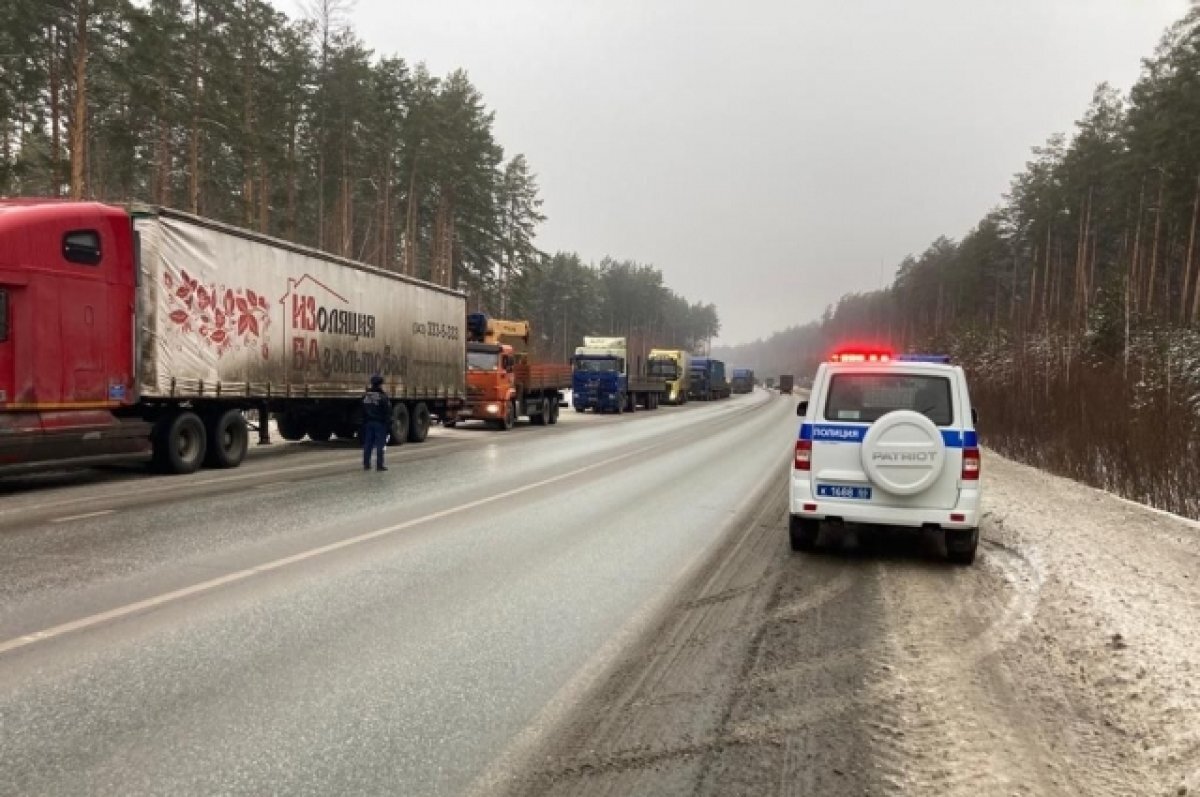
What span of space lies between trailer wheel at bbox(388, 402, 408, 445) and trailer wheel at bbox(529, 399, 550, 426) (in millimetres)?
9203

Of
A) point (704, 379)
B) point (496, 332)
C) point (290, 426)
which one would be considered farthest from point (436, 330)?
point (704, 379)

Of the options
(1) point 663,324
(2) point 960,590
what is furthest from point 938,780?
(1) point 663,324

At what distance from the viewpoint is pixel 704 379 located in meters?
64.5

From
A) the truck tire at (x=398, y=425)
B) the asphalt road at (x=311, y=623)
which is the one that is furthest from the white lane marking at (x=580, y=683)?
the truck tire at (x=398, y=425)

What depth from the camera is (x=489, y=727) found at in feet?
12.0

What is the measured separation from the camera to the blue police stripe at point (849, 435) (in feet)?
23.3

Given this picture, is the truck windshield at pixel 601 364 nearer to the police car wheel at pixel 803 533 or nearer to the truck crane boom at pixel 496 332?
the truck crane boom at pixel 496 332

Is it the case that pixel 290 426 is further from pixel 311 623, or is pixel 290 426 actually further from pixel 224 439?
pixel 311 623

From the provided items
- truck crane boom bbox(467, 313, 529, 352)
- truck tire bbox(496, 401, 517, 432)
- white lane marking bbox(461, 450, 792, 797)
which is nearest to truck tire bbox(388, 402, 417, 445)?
truck tire bbox(496, 401, 517, 432)

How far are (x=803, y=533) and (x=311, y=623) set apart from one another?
4.71 meters

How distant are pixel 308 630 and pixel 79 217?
29.3 feet

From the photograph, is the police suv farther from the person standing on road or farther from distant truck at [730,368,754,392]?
distant truck at [730,368,754,392]

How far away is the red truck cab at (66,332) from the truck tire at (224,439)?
177 cm

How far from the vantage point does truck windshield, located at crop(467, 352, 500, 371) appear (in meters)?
25.2
